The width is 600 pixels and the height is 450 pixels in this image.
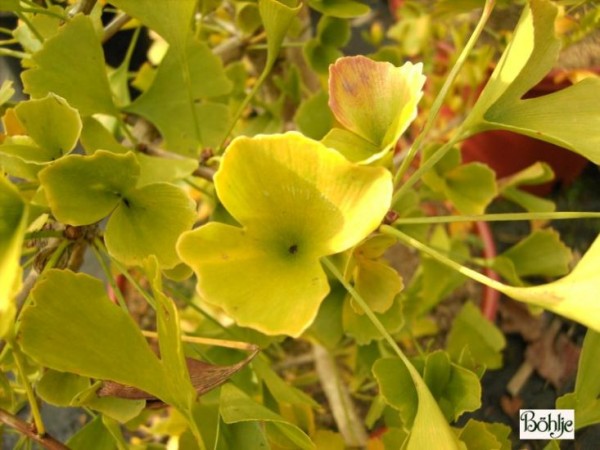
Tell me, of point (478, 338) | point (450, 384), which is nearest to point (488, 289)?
point (478, 338)

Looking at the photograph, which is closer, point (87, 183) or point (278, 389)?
point (87, 183)

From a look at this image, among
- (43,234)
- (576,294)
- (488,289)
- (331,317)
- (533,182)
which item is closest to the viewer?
(576,294)

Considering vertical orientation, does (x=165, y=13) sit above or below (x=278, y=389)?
above

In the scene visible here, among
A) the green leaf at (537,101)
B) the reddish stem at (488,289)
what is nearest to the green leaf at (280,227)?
the green leaf at (537,101)

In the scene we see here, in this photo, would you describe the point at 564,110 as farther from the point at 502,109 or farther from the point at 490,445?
the point at 490,445

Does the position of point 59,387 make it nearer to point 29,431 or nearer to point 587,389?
point 29,431

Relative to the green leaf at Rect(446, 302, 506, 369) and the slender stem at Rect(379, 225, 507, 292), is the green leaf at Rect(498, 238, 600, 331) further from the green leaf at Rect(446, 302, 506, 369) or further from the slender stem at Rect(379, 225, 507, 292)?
the green leaf at Rect(446, 302, 506, 369)

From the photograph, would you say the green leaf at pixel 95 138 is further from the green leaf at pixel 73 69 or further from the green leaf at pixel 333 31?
the green leaf at pixel 333 31
